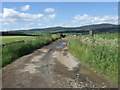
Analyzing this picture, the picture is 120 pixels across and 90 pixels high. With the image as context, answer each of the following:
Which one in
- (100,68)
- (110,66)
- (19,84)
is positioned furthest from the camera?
(100,68)

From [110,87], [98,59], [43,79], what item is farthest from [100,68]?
[43,79]

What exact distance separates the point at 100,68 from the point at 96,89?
122 inches

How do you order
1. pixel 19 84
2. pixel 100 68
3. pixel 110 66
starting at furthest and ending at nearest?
pixel 100 68, pixel 110 66, pixel 19 84

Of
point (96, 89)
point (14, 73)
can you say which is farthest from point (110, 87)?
point (14, 73)

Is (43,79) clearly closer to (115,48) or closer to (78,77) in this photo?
(78,77)

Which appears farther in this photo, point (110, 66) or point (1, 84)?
point (110, 66)

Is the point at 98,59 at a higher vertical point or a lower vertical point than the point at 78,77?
higher

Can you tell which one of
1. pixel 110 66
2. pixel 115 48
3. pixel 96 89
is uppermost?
pixel 115 48

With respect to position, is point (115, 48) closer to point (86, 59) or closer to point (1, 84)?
point (86, 59)

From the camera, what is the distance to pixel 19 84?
10156 millimetres

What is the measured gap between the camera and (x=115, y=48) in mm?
12453

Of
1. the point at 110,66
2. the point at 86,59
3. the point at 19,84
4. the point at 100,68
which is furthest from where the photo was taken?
the point at 86,59

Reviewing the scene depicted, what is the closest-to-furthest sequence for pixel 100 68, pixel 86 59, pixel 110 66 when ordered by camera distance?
pixel 110 66 → pixel 100 68 → pixel 86 59

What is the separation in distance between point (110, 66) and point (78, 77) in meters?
1.94
